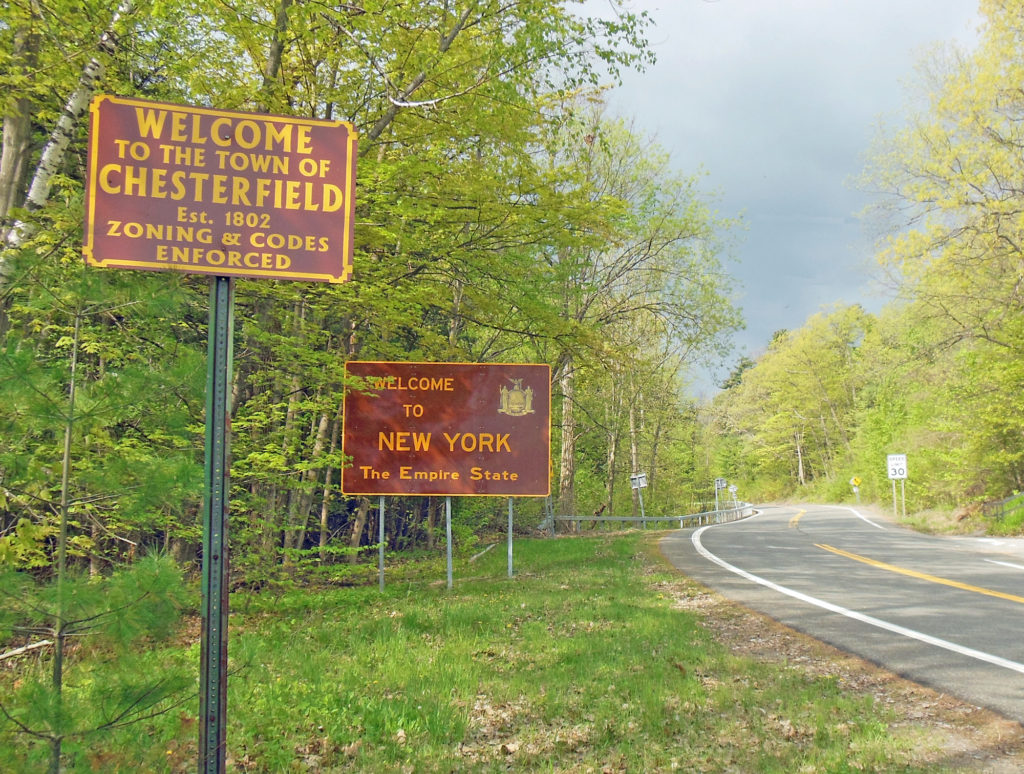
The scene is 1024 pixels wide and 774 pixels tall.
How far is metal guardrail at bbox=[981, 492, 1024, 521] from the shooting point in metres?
21.6

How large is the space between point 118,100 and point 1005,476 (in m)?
29.9

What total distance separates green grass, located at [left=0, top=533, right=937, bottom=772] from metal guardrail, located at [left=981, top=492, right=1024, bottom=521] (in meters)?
19.0

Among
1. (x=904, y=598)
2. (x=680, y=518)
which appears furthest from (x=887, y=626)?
(x=680, y=518)

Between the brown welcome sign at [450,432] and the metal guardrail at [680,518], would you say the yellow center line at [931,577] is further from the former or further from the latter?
the metal guardrail at [680,518]

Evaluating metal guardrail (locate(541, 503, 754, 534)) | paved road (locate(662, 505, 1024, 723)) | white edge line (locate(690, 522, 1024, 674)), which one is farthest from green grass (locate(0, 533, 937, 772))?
metal guardrail (locate(541, 503, 754, 534))

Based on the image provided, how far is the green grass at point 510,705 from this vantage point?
4238mm

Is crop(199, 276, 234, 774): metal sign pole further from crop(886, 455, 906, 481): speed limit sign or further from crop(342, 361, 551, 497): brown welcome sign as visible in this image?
crop(886, 455, 906, 481): speed limit sign

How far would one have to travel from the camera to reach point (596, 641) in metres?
7.02

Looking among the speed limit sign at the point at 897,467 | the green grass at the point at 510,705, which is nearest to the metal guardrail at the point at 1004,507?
the speed limit sign at the point at 897,467

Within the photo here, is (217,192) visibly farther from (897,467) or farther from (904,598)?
(897,467)

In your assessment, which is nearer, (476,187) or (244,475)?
(244,475)

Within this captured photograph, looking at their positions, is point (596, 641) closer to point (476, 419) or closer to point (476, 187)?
point (476, 419)

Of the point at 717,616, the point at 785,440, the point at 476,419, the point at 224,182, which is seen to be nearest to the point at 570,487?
the point at 476,419

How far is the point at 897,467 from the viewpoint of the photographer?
98.9ft
